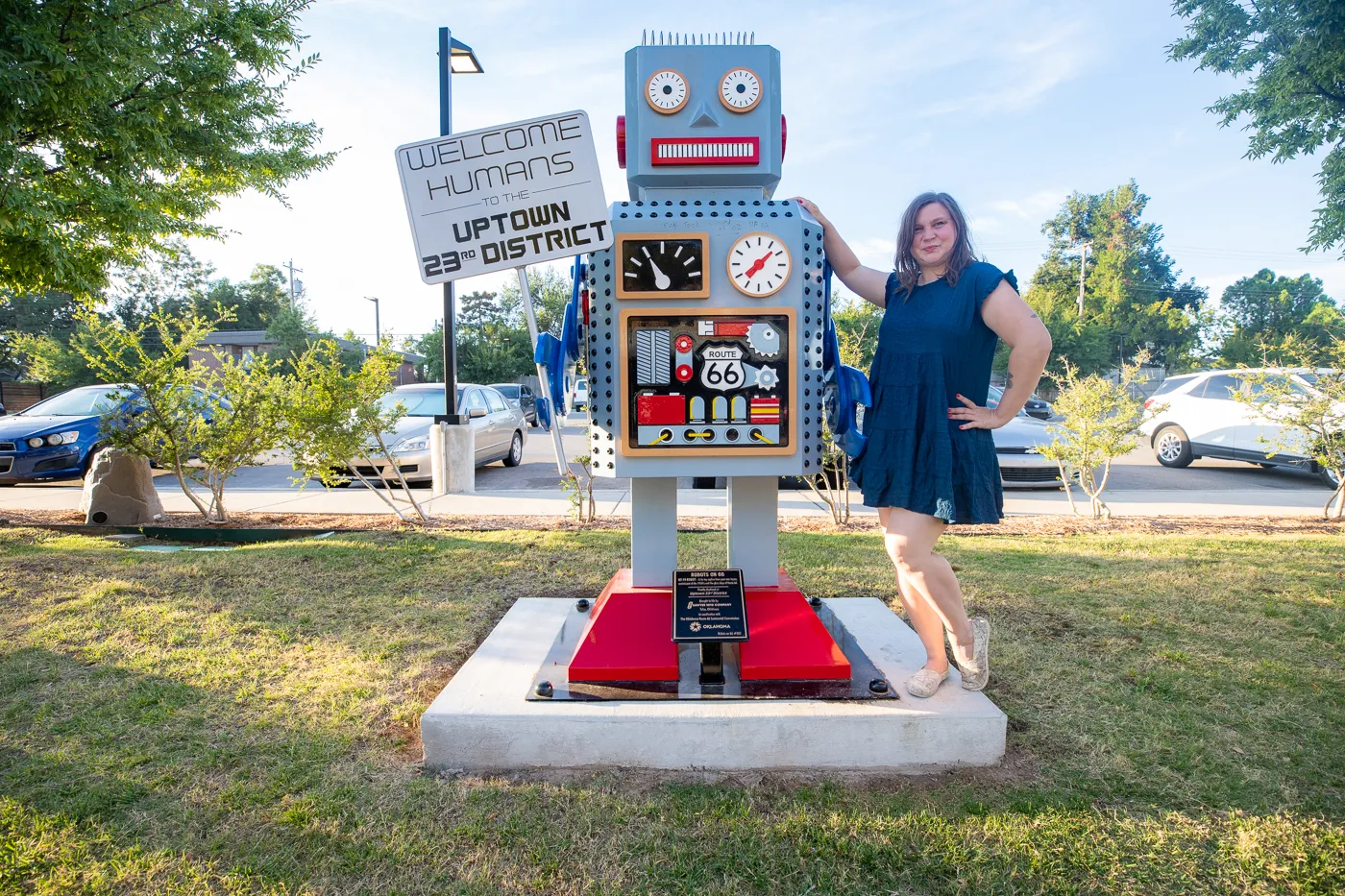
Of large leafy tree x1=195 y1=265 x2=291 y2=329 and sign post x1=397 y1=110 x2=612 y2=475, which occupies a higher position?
large leafy tree x1=195 y1=265 x2=291 y2=329

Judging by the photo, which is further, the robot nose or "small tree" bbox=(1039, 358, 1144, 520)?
"small tree" bbox=(1039, 358, 1144, 520)

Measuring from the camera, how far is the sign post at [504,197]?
8.38 feet

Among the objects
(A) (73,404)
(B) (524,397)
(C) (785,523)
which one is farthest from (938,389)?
(B) (524,397)

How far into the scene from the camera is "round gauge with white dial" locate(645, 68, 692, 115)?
269 centimetres

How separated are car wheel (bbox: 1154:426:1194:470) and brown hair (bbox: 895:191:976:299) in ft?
35.8

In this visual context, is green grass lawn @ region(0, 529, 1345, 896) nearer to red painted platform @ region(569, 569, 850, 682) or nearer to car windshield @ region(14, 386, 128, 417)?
red painted platform @ region(569, 569, 850, 682)

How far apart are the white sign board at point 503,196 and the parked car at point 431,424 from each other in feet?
18.1

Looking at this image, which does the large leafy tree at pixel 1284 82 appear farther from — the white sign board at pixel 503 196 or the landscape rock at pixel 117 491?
the landscape rock at pixel 117 491

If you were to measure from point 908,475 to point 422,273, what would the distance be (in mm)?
1797

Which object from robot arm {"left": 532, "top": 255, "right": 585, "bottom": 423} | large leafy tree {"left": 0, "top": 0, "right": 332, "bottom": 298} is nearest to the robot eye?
robot arm {"left": 532, "top": 255, "right": 585, "bottom": 423}

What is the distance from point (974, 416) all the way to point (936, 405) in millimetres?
129

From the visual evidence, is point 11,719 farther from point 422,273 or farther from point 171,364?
point 171,364

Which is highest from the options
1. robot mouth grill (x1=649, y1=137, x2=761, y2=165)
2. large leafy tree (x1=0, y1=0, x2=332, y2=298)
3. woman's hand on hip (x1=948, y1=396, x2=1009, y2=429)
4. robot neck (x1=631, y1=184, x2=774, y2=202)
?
large leafy tree (x1=0, y1=0, x2=332, y2=298)

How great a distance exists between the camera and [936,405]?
7.97 feet
